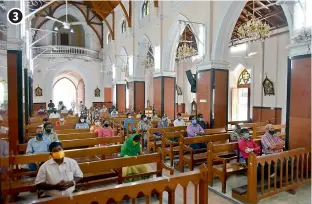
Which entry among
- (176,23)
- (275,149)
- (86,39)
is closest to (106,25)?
(86,39)

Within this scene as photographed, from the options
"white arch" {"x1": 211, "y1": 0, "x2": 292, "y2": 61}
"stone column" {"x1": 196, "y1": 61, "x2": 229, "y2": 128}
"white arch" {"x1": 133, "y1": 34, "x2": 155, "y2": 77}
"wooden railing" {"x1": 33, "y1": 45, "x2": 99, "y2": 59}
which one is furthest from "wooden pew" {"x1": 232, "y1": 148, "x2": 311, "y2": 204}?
"wooden railing" {"x1": 33, "y1": 45, "x2": 99, "y2": 59}

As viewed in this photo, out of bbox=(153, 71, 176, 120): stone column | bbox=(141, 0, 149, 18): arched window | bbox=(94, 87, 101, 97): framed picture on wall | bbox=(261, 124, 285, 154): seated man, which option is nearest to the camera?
bbox=(261, 124, 285, 154): seated man

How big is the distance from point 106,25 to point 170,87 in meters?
12.1

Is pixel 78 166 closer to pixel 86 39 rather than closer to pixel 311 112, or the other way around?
pixel 311 112

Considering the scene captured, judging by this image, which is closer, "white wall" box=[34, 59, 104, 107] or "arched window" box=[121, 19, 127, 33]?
"arched window" box=[121, 19, 127, 33]

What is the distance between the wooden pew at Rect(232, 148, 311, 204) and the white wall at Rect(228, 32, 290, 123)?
7776 mm

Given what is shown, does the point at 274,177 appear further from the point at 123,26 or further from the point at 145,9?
the point at 123,26

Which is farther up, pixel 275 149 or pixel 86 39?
pixel 86 39

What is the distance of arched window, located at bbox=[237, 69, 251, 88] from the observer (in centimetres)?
1493

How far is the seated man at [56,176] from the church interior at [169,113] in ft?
0.04

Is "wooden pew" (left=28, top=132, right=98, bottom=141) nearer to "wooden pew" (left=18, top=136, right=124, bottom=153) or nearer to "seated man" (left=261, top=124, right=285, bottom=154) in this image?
"wooden pew" (left=18, top=136, right=124, bottom=153)

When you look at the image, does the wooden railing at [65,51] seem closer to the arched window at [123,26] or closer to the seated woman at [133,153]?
the arched window at [123,26]

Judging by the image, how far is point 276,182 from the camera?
4492 millimetres

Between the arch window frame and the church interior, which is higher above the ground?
the arch window frame
